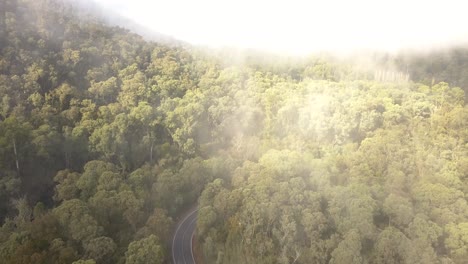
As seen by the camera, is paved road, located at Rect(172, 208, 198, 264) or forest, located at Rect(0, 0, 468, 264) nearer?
forest, located at Rect(0, 0, 468, 264)

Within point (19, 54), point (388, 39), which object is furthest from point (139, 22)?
point (388, 39)

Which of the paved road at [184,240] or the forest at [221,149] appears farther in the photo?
the paved road at [184,240]

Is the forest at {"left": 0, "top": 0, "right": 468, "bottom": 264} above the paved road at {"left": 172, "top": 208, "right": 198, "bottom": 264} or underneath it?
above

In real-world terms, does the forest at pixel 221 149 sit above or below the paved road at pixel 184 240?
above

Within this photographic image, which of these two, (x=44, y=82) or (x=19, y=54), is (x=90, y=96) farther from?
(x=19, y=54)
